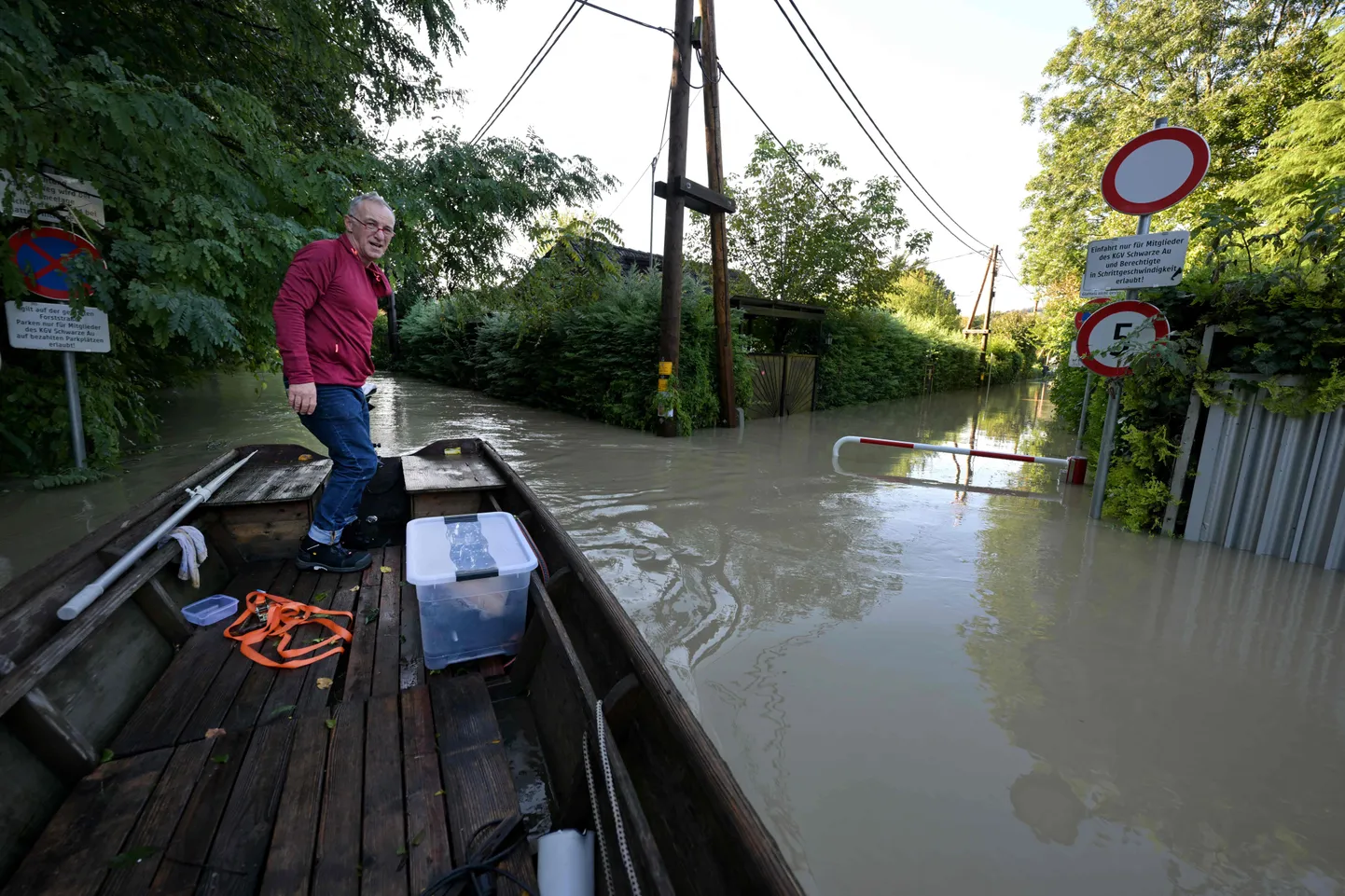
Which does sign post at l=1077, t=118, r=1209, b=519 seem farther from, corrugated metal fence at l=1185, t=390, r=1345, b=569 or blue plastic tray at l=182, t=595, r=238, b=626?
blue plastic tray at l=182, t=595, r=238, b=626

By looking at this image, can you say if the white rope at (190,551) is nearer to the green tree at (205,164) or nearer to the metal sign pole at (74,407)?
the green tree at (205,164)

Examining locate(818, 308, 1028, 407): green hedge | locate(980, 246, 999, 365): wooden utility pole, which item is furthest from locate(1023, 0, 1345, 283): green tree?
locate(980, 246, 999, 365): wooden utility pole

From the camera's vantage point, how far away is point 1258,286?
14.1 ft

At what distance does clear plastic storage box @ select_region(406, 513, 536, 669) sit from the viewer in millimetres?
2338

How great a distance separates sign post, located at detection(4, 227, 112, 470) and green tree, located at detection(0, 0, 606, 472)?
203mm

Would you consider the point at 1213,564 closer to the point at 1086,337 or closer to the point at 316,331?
the point at 1086,337

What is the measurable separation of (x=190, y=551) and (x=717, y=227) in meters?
9.20

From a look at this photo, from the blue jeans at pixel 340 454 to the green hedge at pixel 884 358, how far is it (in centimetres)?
1364

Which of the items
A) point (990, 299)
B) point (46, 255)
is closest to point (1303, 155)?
point (46, 255)

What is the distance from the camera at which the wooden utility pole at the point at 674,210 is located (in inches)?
366

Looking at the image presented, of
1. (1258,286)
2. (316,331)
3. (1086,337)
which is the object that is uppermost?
(1258,286)

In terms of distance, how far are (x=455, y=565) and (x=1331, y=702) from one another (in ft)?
13.4

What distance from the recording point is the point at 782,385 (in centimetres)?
1423

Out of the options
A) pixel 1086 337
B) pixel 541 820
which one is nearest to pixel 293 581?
pixel 541 820
